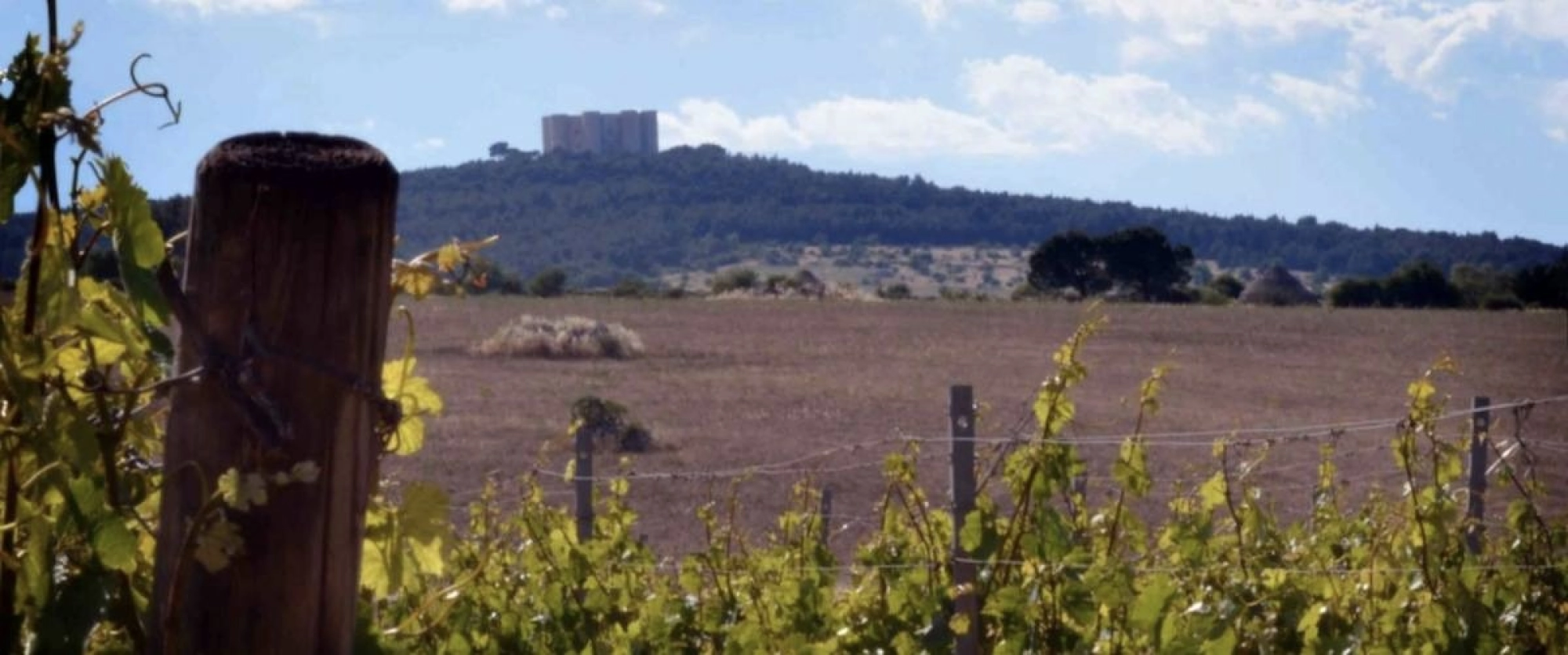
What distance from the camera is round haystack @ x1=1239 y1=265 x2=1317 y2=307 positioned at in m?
68.4

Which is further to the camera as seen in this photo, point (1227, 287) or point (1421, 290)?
point (1227, 287)

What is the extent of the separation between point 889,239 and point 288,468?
11693cm

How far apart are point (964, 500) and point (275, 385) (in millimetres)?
2525

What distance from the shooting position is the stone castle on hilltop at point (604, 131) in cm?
13950

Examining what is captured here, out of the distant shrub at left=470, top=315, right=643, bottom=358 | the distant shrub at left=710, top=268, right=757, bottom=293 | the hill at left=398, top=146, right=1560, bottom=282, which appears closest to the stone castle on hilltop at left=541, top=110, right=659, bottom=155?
the hill at left=398, top=146, right=1560, bottom=282

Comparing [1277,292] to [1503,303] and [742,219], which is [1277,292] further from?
[742,219]

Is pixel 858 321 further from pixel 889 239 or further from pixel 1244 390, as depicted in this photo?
pixel 889 239

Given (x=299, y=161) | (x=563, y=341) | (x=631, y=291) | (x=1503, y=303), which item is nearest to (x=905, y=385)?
(x=563, y=341)

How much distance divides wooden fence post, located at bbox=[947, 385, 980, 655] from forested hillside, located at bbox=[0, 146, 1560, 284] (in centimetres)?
8566

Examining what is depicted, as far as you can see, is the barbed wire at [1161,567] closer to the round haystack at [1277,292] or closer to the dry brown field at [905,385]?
the dry brown field at [905,385]

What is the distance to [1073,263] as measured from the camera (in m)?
71.1

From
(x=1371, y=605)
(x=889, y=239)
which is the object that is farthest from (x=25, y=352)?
(x=889, y=239)

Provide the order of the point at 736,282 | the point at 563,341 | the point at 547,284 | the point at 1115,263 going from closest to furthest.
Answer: the point at 563,341 → the point at 1115,263 → the point at 547,284 → the point at 736,282

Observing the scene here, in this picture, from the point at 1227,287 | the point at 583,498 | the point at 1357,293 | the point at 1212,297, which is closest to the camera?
the point at 583,498
